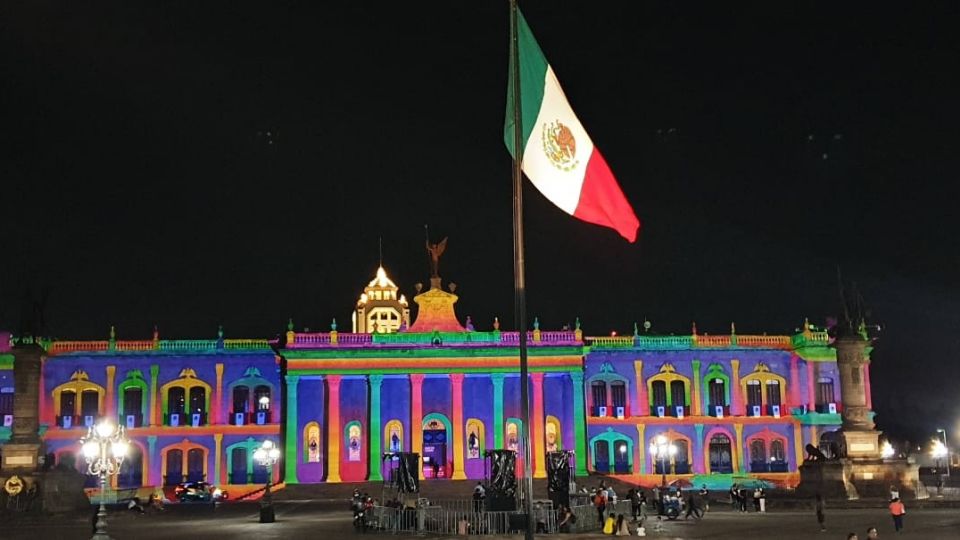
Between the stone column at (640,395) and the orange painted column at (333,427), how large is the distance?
19234 mm

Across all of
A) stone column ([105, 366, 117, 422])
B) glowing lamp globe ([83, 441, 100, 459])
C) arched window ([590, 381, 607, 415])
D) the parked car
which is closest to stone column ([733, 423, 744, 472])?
arched window ([590, 381, 607, 415])

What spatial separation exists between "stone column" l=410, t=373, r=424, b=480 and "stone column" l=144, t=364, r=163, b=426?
16.1 meters

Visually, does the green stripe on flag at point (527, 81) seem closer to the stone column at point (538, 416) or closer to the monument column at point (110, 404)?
the stone column at point (538, 416)

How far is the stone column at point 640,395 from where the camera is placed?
68.4m

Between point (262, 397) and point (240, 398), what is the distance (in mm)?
1435

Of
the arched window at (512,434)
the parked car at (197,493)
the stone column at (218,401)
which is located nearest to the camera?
the parked car at (197,493)

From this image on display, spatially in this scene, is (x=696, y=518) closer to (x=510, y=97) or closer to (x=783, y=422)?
(x=510, y=97)

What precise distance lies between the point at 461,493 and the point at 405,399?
8.88 meters

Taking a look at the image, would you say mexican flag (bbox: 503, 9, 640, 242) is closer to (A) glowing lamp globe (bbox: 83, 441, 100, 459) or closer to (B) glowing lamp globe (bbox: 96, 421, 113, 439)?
(B) glowing lamp globe (bbox: 96, 421, 113, 439)

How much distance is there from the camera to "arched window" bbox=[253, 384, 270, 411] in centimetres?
6781

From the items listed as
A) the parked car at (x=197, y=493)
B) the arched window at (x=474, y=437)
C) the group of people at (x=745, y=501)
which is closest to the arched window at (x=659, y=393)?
the arched window at (x=474, y=437)

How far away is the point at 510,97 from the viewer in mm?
17984

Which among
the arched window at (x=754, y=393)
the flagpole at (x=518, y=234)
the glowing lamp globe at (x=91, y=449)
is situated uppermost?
the flagpole at (x=518, y=234)

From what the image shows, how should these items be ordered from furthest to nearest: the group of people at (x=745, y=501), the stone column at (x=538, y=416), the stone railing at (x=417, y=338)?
the stone railing at (x=417, y=338)
the stone column at (x=538, y=416)
the group of people at (x=745, y=501)
